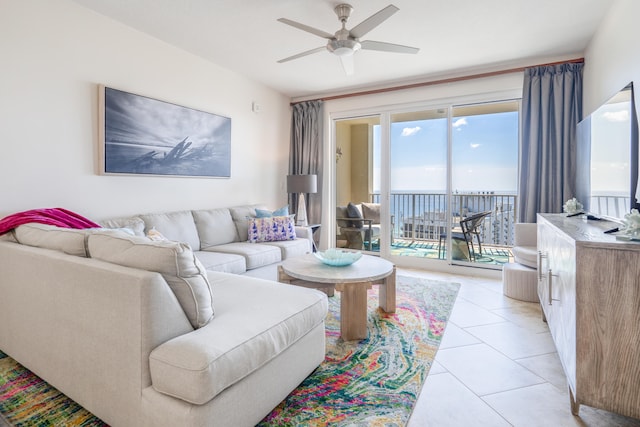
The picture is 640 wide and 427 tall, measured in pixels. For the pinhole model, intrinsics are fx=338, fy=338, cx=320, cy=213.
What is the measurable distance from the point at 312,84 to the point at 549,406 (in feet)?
13.8

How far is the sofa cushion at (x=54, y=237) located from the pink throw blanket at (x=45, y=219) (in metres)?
0.06

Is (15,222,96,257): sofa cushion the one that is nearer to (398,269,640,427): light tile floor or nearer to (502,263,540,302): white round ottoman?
(398,269,640,427): light tile floor

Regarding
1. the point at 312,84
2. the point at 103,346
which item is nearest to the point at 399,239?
the point at 312,84

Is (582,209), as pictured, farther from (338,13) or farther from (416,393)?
(338,13)

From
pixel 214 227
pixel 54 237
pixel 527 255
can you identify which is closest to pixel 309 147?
pixel 214 227

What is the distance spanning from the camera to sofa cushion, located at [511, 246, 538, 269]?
124 inches

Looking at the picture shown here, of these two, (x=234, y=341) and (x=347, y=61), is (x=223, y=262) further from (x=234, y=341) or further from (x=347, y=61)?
(x=347, y=61)

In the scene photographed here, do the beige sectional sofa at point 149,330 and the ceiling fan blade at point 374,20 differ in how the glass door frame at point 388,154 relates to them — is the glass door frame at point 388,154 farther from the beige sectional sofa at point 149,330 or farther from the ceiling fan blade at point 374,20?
the beige sectional sofa at point 149,330

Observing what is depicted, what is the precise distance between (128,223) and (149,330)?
1.96 m

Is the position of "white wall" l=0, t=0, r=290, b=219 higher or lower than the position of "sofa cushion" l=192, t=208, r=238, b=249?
higher

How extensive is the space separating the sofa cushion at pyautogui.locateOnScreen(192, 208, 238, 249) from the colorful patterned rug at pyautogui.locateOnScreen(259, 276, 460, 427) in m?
1.49

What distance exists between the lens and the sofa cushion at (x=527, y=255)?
3.14 metres

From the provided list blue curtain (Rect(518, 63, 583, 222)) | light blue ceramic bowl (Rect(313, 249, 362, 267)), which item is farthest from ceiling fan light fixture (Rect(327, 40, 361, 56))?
blue curtain (Rect(518, 63, 583, 222))

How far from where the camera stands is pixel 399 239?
484 cm
